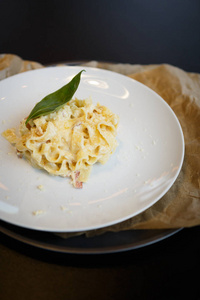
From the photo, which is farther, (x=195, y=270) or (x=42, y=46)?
(x=42, y=46)

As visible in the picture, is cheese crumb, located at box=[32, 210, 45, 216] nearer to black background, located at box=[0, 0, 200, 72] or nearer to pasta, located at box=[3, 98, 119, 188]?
pasta, located at box=[3, 98, 119, 188]

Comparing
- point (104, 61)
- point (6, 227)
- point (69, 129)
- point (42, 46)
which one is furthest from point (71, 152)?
point (42, 46)

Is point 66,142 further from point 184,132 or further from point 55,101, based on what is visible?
point 184,132

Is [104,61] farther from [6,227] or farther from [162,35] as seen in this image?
[6,227]

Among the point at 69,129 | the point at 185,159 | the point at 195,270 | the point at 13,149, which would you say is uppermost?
the point at 69,129

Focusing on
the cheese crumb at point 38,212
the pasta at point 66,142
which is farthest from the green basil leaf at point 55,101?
the cheese crumb at point 38,212

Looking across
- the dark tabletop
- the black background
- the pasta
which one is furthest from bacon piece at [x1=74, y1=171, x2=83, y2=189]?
the black background
